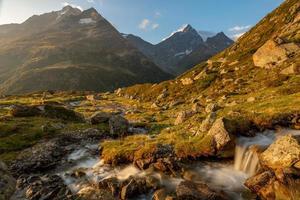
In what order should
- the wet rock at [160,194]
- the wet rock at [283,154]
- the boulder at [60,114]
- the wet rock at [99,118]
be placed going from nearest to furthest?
the wet rock at [283,154]
the wet rock at [160,194]
the wet rock at [99,118]
the boulder at [60,114]

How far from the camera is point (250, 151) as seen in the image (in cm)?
2466

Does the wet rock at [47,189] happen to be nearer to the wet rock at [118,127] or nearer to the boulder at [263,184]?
the boulder at [263,184]

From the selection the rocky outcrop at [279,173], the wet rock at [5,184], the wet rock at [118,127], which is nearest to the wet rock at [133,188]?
the rocky outcrop at [279,173]

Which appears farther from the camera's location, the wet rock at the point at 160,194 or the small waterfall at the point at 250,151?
the small waterfall at the point at 250,151

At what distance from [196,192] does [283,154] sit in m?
6.38

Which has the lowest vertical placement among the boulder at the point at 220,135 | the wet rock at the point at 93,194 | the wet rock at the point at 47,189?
the wet rock at the point at 47,189

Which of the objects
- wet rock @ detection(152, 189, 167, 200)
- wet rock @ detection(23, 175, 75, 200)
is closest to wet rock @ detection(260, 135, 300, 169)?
wet rock @ detection(152, 189, 167, 200)

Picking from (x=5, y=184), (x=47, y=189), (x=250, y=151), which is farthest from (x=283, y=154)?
(x=5, y=184)

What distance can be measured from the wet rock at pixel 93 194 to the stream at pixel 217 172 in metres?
1.04

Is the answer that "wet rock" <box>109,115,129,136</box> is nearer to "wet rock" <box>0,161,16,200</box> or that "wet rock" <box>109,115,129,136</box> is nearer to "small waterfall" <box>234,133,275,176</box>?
"small waterfall" <box>234,133,275,176</box>

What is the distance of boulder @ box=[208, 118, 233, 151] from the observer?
2666 centimetres

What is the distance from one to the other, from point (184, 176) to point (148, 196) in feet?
11.5

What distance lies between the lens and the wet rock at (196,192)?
19.9 metres

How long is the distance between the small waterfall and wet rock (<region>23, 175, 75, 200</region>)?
13.2 meters
